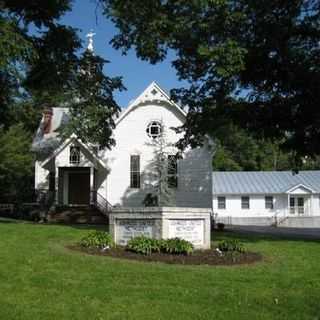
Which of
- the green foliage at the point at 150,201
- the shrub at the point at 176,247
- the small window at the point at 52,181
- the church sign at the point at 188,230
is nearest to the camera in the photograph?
the shrub at the point at 176,247

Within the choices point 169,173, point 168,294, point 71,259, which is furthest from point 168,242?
point 169,173

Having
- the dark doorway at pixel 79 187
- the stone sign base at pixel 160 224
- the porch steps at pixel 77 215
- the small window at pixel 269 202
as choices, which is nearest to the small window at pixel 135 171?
the dark doorway at pixel 79 187

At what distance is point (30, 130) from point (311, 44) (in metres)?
35.8

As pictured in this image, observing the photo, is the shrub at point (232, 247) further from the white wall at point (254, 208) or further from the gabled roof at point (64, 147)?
the white wall at point (254, 208)

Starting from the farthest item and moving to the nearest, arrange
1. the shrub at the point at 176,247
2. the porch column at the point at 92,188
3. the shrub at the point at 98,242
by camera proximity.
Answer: the porch column at the point at 92,188, the shrub at the point at 98,242, the shrub at the point at 176,247

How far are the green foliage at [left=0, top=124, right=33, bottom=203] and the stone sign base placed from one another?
1155 inches

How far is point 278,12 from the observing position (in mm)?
23266

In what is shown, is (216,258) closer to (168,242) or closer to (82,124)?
(168,242)

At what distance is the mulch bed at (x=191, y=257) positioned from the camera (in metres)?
13.5

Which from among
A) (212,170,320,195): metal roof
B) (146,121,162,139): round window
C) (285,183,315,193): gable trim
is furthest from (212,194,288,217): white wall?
(146,121,162,139): round window

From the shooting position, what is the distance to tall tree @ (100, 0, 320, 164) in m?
21.2

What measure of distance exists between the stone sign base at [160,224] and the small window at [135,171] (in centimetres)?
2139

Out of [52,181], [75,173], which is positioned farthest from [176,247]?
[52,181]

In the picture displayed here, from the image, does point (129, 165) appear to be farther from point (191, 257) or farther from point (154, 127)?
point (191, 257)
